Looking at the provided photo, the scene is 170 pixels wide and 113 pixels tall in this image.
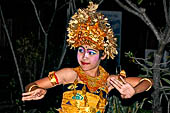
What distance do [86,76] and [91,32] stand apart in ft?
1.57

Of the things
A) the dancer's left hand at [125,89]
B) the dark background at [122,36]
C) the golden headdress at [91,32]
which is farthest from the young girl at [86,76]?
the dark background at [122,36]

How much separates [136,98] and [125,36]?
2.94 meters

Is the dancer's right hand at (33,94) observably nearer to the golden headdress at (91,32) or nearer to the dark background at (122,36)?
the golden headdress at (91,32)

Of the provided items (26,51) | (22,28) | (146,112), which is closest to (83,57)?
(146,112)

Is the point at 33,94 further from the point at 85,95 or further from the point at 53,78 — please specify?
the point at 85,95

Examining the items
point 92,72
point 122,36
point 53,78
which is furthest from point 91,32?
point 122,36

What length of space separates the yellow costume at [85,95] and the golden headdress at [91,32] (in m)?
0.34

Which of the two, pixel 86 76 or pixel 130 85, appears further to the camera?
pixel 86 76

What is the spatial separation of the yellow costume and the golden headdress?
34cm

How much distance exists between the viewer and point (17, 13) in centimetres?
921

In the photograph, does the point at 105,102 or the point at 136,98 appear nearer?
the point at 105,102

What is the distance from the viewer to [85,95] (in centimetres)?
244

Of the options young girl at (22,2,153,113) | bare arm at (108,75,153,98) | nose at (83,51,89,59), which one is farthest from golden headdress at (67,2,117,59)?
bare arm at (108,75,153,98)

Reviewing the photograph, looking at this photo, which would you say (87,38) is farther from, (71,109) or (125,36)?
(125,36)
